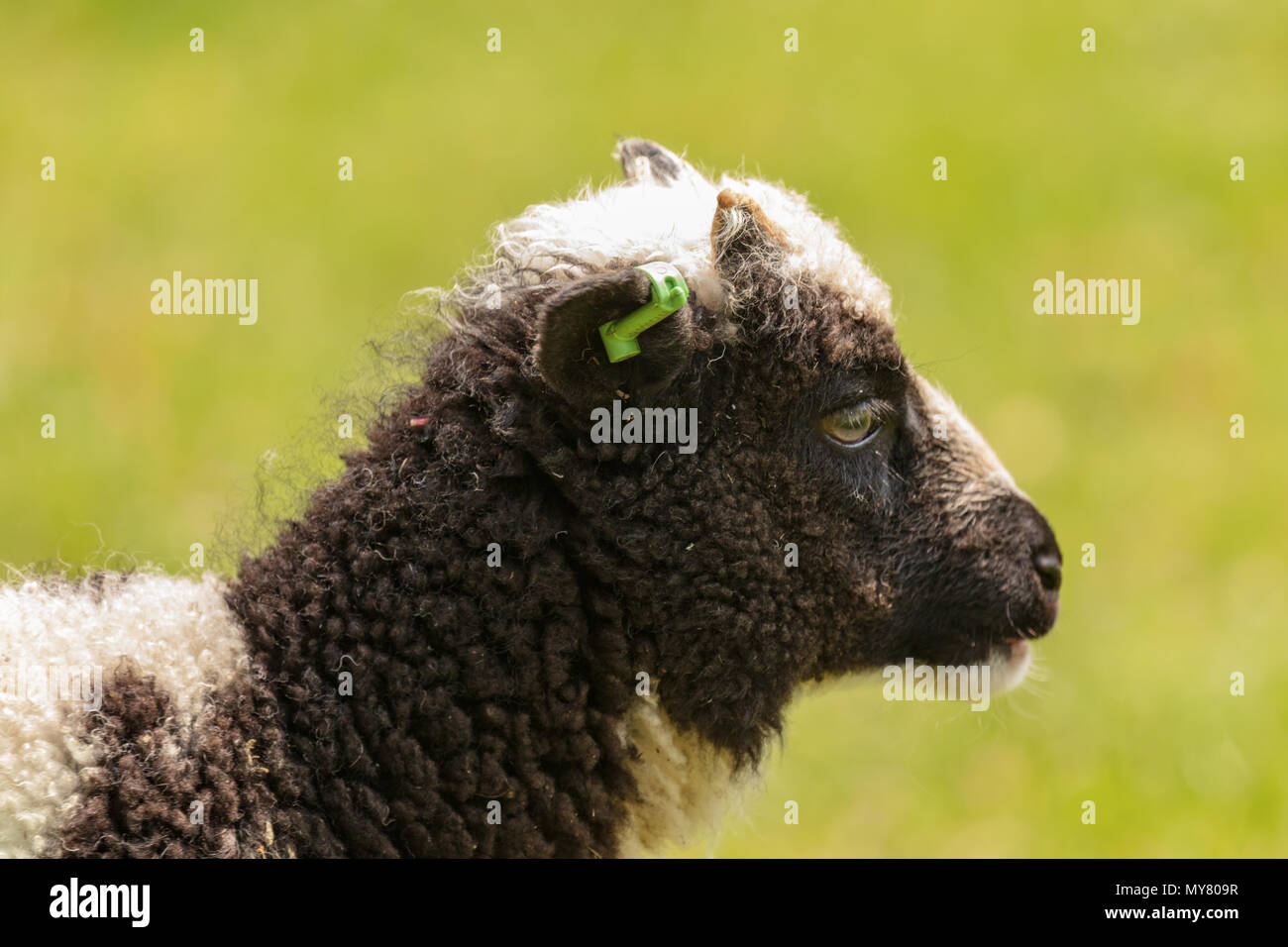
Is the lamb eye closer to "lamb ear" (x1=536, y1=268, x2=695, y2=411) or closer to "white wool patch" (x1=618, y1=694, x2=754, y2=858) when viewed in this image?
"lamb ear" (x1=536, y1=268, x2=695, y2=411)

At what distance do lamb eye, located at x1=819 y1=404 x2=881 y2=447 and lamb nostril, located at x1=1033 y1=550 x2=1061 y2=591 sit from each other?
1.07 meters

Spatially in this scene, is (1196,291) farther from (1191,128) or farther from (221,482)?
(221,482)

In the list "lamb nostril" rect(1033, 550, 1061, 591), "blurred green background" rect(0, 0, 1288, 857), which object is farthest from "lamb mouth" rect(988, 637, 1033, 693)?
"blurred green background" rect(0, 0, 1288, 857)

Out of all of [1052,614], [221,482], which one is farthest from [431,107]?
[1052,614]

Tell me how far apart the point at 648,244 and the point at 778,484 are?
3.46 ft

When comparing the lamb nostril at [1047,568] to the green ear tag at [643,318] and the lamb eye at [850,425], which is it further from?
Result: the green ear tag at [643,318]

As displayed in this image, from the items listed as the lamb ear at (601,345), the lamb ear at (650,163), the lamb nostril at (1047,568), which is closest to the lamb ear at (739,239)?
the lamb ear at (601,345)

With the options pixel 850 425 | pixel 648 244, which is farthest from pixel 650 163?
pixel 850 425

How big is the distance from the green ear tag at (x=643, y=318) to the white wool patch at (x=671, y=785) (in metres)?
1.28

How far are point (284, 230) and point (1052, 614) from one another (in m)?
14.1

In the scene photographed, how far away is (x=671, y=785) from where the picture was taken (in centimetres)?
580

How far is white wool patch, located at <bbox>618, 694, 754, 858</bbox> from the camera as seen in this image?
5668 mm
